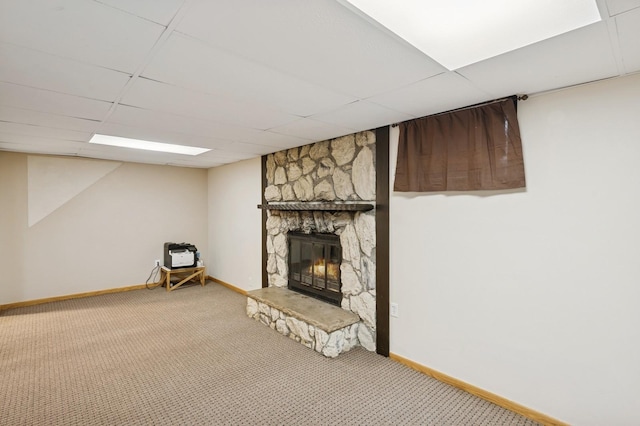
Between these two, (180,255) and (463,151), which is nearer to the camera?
(463,151)

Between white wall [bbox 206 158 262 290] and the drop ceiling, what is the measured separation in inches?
80.4

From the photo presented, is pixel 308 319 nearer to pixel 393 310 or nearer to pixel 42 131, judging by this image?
pixel 393 310

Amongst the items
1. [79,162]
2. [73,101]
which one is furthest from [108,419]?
[79,162]

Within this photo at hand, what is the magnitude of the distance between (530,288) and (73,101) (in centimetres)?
343

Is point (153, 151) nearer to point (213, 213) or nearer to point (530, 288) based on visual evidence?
point (213, 213)

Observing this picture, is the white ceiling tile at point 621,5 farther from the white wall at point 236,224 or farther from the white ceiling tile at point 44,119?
the white wall at point 236,224

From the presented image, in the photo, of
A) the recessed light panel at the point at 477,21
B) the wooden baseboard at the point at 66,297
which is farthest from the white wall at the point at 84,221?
the recessed light panel at the point at 477,21

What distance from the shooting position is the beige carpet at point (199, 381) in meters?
2.18

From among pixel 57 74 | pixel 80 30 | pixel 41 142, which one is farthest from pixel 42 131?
pixel 80 30

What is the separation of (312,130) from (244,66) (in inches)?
56.5

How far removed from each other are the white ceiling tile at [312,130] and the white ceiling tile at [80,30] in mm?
1455

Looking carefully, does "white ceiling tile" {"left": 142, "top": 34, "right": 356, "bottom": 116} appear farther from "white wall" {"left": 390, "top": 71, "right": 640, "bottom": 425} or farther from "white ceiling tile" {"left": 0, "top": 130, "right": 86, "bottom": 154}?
"white ceiling tile" {"left": 0, "top": 130, "right": 86, "bottom": 154}

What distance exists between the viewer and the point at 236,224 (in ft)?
17.4

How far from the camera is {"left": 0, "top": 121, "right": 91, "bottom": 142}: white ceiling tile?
2.93 metres
